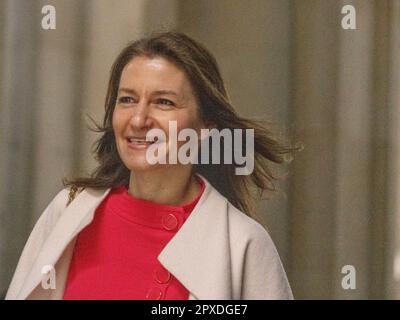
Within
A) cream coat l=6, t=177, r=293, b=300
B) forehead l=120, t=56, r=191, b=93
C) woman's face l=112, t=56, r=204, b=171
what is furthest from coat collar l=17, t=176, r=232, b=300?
forehead l=120, t=56, r=191, b=93

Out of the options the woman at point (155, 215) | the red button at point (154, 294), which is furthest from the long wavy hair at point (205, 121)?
the red button at point (154, 294)

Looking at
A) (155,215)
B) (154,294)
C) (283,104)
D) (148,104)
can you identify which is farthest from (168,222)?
(283,104)

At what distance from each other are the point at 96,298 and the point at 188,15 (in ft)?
2.22

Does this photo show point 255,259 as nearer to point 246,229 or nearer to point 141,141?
point 246,229

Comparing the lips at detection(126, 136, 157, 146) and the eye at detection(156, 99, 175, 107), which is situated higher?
the eye at detection(156, 99, 175, 107)

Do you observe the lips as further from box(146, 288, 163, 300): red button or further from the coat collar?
box(146, 288, 163, 300): red button

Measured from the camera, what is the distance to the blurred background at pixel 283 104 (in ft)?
4.81

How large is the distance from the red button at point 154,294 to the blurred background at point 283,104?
0.29 m

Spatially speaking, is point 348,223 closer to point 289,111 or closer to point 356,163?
point 356,163

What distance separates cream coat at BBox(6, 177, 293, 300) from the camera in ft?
4.58

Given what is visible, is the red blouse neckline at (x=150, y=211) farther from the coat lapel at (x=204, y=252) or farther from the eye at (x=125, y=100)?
the eye at (x=125, y=100)

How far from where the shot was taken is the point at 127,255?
141cm

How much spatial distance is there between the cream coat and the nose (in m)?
0.18
